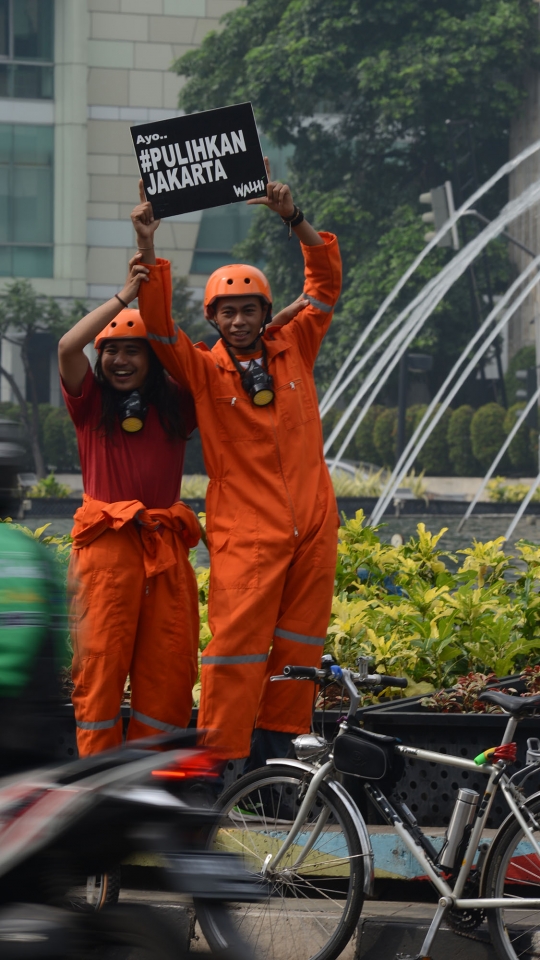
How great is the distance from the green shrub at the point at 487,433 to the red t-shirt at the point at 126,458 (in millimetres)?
34527

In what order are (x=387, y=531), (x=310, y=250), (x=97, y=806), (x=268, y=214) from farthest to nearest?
(x=268, y=214) → (x=387, y=531) → (x=310, y=250) → (x=97, y=806)

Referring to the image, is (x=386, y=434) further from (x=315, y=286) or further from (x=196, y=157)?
(x=196, y=157)

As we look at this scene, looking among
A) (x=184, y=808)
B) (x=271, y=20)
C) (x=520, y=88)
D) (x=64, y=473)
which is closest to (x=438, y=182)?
(x=520, y=88)

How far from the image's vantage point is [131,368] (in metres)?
4.39

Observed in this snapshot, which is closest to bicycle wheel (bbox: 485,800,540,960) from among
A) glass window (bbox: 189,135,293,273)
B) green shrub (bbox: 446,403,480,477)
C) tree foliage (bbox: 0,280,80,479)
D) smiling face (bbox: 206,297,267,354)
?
smiling face (bbox: 206,297,267,354)

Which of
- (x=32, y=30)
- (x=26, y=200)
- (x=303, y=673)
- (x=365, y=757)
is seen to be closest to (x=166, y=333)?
(x=303, y=673)

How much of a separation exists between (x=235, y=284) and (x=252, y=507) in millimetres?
707

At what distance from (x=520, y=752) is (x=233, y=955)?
8.10 feet

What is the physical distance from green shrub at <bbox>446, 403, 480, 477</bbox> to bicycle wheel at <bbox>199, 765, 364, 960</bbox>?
35.2 m

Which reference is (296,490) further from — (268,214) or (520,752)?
(268,214)

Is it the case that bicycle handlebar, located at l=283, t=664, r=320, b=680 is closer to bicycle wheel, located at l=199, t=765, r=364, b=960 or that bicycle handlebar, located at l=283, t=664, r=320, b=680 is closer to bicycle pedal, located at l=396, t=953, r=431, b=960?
bicycle wheel, located at l=199, t=765, r=364, b=960

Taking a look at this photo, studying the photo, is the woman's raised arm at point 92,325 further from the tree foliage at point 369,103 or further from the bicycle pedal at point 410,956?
the tree foliage at point 369,103

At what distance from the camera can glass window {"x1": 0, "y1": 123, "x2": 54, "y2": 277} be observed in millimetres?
Result: 48438

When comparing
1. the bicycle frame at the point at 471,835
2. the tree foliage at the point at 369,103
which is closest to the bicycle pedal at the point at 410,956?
the bicycle frame at the point at 471,835
